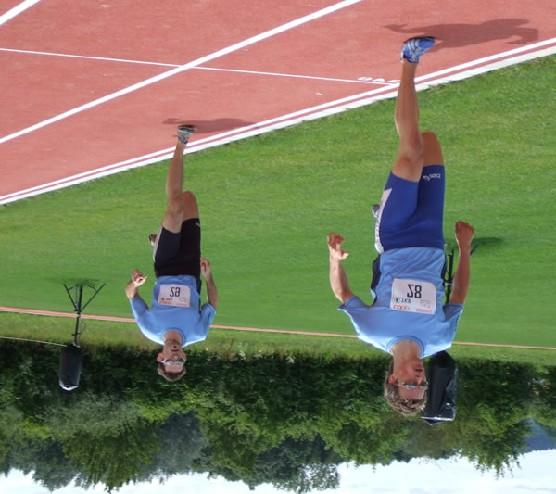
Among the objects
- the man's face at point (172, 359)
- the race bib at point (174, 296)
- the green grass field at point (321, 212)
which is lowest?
the man's face at point (172, 359)

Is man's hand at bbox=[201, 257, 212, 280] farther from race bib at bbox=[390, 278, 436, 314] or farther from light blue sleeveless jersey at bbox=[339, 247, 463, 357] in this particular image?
race bib at bbox=[390, 278, 436, 314]

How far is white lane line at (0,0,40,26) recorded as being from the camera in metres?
8.22

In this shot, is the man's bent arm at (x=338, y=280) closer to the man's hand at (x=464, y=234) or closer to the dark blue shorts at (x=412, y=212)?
the dark blue shorts at (x=412, y=212)

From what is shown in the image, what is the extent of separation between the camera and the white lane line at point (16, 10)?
27.0 ft

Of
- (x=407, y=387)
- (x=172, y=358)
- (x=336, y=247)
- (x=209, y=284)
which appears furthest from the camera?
(x=209, y=284)

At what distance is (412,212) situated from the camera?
673cm

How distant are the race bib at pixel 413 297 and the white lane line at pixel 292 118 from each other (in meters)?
3.35

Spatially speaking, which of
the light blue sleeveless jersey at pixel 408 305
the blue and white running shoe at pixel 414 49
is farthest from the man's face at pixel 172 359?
the blue and white running shoe at pixel 414 49

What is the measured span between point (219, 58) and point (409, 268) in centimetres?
356

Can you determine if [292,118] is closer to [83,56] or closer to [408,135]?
[83,56]

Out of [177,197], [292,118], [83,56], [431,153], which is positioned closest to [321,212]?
[292,118]

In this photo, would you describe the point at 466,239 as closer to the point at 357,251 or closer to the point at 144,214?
the point at 357,251

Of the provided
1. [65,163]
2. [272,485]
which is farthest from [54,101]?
[272,485]

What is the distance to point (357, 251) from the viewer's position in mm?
12844
